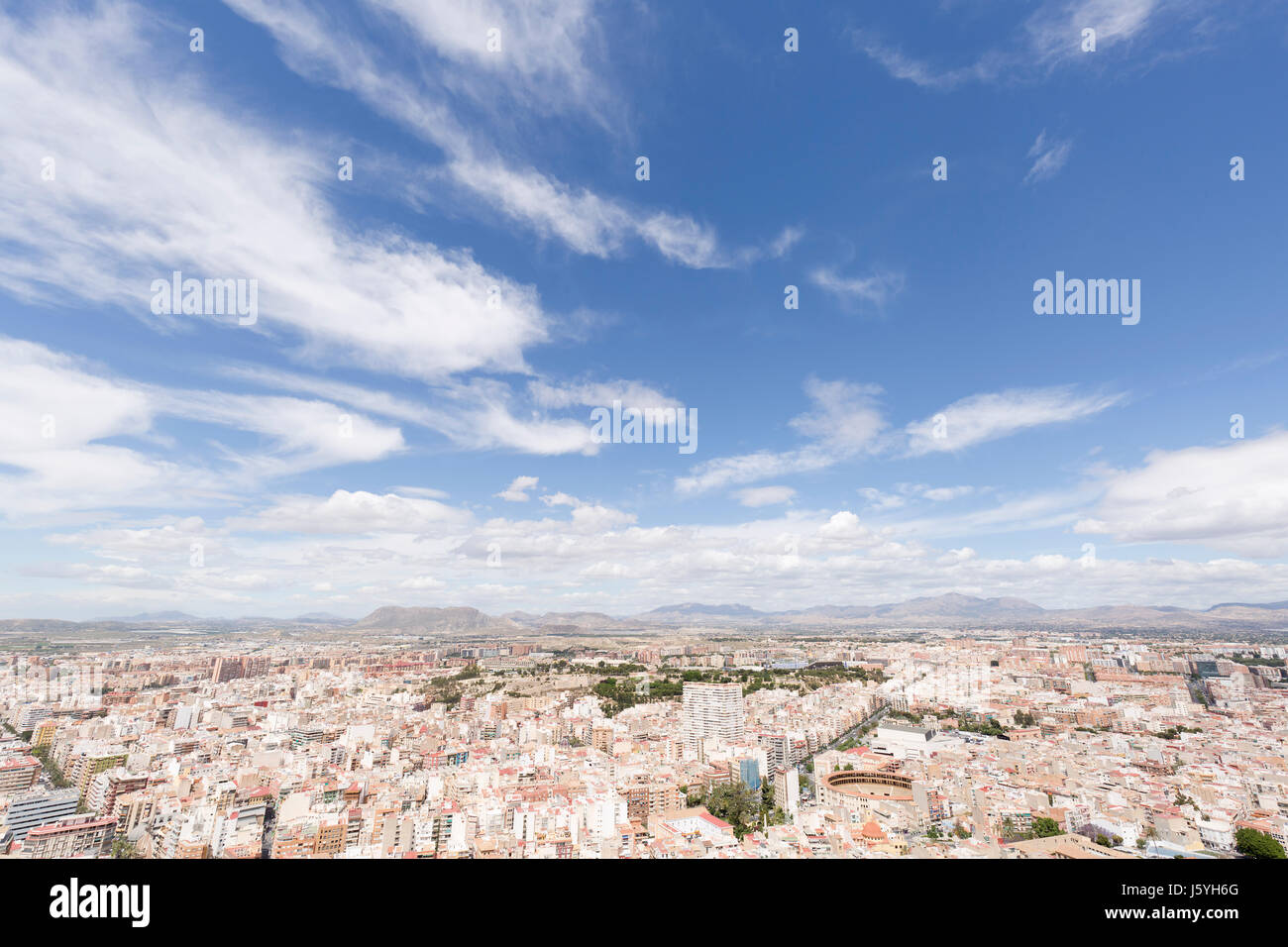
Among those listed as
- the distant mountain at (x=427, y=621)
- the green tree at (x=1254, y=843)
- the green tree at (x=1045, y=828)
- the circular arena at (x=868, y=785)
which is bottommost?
the distant mountain at (x=427, y=621)

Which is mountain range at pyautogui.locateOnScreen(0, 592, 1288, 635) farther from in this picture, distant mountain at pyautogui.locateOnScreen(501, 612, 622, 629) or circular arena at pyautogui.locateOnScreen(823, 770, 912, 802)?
circular arena at pyautogui.locateOnScreen(823, 770, 912, 802)

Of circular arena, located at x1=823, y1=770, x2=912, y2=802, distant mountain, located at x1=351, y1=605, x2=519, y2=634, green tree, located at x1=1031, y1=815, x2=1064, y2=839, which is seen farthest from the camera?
distant mountain, located at x1=351, y1=605, x2=519, y2=634

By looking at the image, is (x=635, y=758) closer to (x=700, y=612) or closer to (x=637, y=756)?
(x=637, y=756)

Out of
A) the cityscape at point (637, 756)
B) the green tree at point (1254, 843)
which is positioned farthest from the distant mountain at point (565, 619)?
the green tree at point (1254, 843)

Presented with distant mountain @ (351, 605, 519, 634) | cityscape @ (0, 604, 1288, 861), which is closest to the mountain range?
distant mountain @ (351, 605, 519, 634)

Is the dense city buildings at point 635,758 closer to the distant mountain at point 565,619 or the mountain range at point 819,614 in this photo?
the mountain range at point 819,614
